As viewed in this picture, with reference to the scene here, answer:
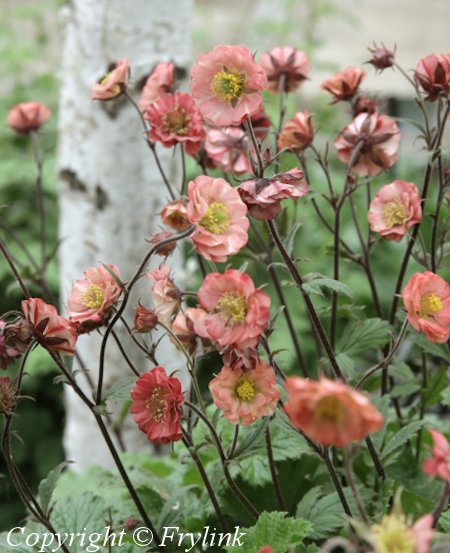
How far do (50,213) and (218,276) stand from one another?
2.11 meters

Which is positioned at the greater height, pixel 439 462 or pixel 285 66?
pixel 285 66

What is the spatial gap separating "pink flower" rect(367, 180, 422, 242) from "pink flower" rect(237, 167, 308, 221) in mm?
169

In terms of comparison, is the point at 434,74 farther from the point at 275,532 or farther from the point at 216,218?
the point at 275,532

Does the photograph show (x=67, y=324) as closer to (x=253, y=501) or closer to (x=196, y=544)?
(x=196, y=544)

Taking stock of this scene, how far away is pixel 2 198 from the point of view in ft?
9.20

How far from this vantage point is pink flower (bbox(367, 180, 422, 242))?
34.2 inches

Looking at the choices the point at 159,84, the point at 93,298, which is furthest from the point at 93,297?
the point at 159,84

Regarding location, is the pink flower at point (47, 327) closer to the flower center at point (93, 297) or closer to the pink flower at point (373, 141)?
the flower center at point (93, 297)

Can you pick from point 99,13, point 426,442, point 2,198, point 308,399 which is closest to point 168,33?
point 99,13

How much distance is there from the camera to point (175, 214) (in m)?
0.86

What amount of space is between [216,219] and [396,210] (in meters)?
0.26

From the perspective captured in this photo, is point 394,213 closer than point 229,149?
Yes

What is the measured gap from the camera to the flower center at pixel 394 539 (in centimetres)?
51

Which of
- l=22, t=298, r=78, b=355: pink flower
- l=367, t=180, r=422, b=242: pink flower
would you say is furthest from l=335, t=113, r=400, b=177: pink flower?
l=22, t=298, r=78, b=355: pink flower
